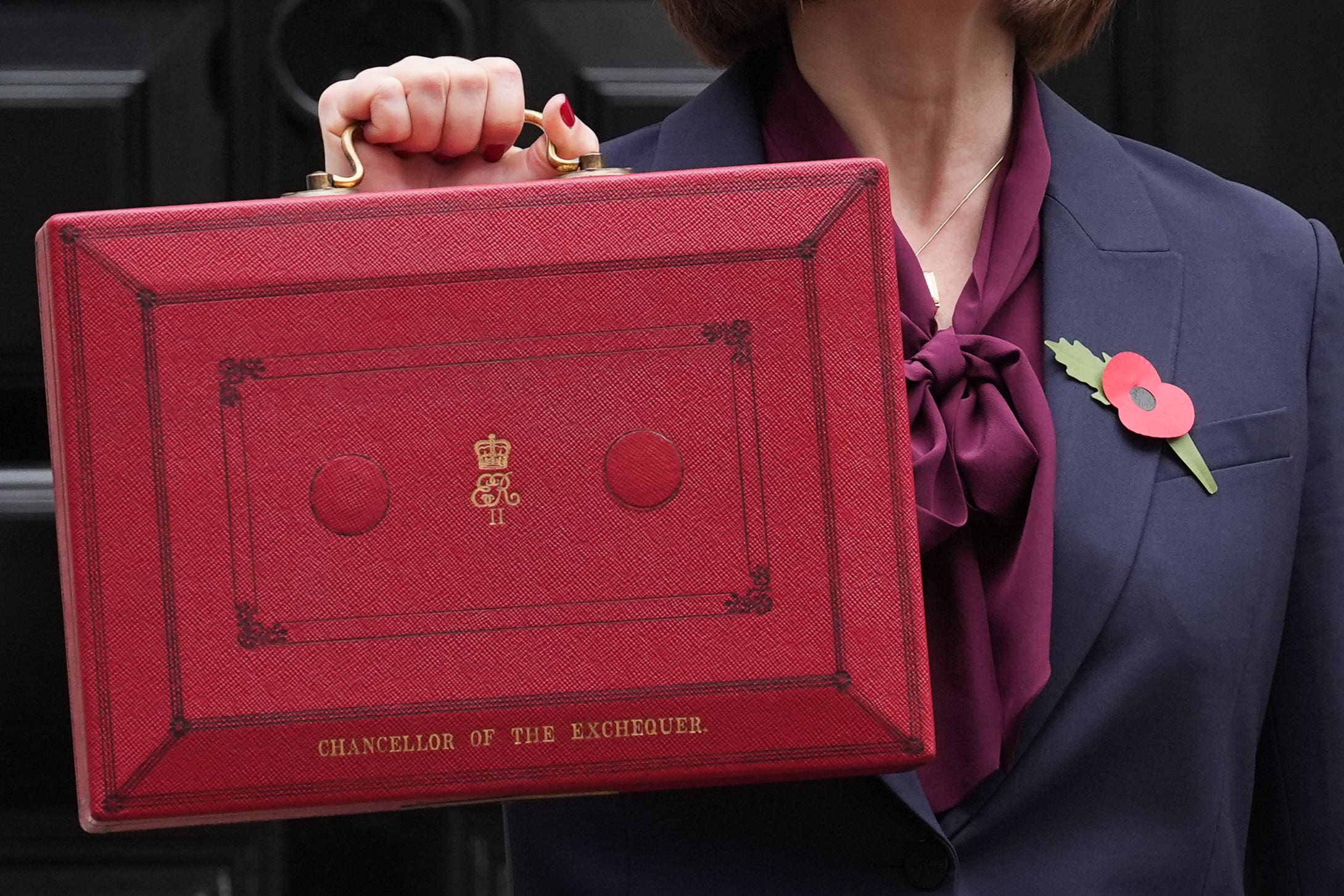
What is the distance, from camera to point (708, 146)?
1.21m

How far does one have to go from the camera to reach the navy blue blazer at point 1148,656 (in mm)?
1074

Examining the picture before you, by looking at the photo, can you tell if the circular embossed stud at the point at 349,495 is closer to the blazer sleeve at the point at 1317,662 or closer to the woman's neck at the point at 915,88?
the woman's neck at the point at 915,88

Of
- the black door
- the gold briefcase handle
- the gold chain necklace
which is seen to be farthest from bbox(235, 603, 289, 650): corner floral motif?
the black door

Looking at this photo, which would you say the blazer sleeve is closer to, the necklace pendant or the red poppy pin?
the red poppy pin

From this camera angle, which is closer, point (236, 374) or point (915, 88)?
point (236, 374)

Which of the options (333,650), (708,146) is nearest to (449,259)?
(333,650)

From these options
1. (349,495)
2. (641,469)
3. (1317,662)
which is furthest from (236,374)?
(1317,662)

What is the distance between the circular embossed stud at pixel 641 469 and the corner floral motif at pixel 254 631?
0.19 metres

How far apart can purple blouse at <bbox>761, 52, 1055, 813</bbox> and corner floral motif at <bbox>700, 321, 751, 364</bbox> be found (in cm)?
18

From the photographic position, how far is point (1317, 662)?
1.18 metres

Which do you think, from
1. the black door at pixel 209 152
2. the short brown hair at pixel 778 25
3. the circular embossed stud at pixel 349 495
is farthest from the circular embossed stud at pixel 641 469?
the black door at pixel 209 152

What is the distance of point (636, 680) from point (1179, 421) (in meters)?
0.43

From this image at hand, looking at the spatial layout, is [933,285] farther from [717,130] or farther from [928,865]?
[928,865]

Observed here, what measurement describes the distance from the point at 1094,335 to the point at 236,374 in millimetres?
A: 562
